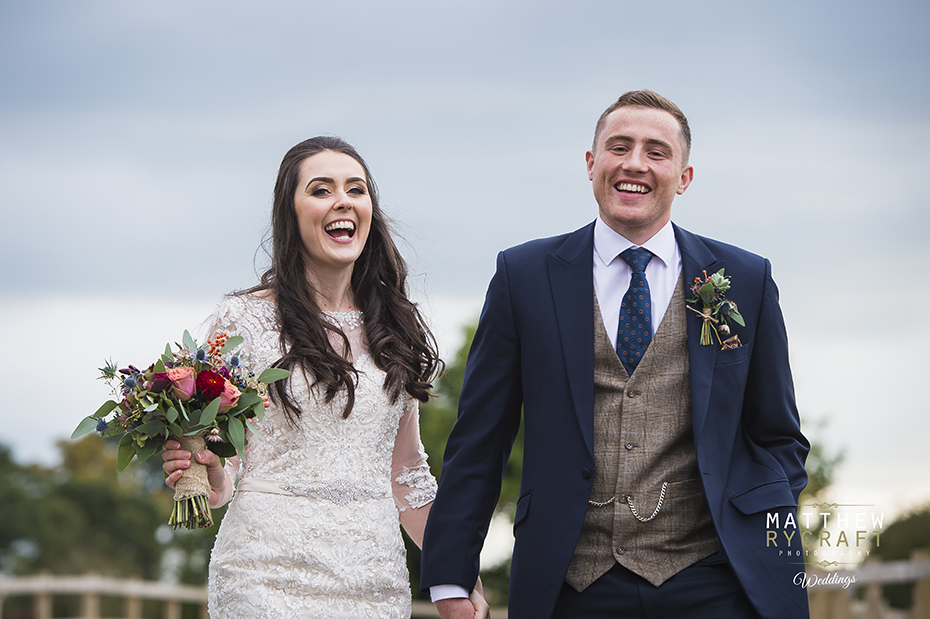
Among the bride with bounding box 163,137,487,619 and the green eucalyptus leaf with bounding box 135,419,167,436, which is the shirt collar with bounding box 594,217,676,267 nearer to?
the bride with bounding box 163,137,487,619

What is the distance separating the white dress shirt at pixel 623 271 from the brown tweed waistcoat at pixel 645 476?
16 cm

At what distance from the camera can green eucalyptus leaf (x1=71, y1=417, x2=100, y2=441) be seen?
11.5 feet

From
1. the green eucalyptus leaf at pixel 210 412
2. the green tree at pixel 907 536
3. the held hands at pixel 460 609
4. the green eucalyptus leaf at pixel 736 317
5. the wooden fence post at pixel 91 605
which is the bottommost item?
the wooden fence post at pixel 91 605

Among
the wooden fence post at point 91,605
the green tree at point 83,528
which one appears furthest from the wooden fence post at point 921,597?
the green tree at point 83,528

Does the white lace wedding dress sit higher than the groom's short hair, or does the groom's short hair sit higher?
the groom's short hair

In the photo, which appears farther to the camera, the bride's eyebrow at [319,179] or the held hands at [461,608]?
the bride's eyebrow at [319,179]

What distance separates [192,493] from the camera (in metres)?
3.69

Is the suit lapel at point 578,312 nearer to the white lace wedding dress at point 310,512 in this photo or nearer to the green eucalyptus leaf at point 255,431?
the white lace wedding dress at point 310,512

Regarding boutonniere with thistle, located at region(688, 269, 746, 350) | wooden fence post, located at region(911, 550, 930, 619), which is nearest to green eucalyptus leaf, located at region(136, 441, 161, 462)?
boutonniere with thistle, located at region(688, 269, 746, 350)

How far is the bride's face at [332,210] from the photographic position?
4234 millimetres

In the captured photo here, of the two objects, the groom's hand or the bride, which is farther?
the bride

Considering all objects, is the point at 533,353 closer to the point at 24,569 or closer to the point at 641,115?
the point at 641,115

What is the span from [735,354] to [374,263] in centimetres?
184

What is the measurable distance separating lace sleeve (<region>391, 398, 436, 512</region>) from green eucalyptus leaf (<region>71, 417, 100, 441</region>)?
132 centimetres
